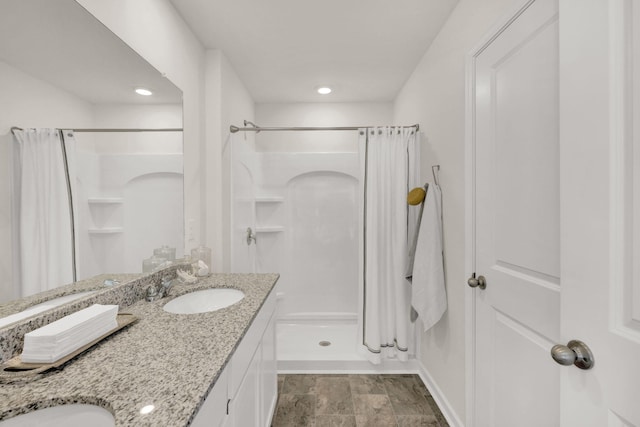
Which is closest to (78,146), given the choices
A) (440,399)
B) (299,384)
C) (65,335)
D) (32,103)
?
(32,103)

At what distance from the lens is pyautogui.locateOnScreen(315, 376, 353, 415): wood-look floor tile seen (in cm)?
179

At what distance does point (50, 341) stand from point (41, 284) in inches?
10.1

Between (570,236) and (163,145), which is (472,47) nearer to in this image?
(570,236)

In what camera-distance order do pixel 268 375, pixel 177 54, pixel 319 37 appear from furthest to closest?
1. pixel 319 37
2. pixel 177 54
3. pixel 268 375

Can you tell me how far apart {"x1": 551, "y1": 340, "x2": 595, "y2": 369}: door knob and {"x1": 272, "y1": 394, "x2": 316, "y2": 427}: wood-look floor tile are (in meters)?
1.47

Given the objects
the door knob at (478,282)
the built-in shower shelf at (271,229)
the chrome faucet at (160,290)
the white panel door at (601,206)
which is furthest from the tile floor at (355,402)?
the built-in shower shelf at (271,229)

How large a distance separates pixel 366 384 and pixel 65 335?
1.90 meters

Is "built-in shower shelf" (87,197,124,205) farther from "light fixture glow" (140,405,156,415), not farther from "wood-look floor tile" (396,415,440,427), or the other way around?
"wood-look floor tile" (396,415,440,427)

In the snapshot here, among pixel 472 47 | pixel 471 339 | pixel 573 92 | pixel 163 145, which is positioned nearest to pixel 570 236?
pixel 573 92

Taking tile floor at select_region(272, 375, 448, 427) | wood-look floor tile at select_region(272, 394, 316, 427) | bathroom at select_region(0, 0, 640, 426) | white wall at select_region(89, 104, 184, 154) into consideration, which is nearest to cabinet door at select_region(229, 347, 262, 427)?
wood-look floor tile at select_region(272, 394, 316, 427)

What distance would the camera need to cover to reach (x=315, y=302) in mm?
3113

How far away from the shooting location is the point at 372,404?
184 centimetres

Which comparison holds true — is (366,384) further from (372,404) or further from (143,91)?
(143,91)

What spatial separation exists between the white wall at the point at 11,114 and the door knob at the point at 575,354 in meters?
1.51
